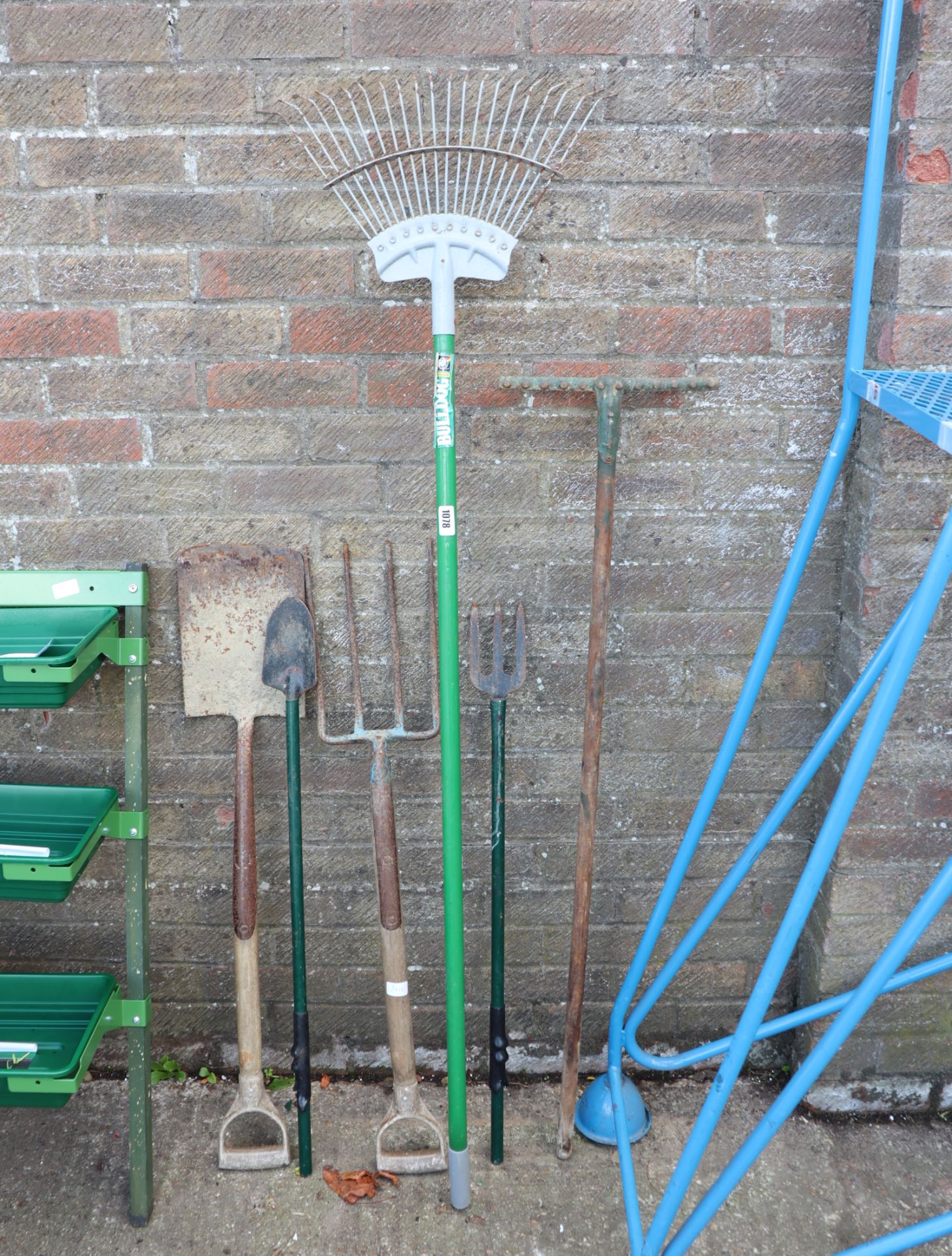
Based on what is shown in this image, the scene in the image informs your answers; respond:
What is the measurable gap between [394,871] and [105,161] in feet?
4.44

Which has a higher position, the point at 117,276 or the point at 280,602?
the point at 117,276

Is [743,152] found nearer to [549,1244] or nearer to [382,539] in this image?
[382,539]

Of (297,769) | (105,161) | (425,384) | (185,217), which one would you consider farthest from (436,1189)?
Answer: (105,161)

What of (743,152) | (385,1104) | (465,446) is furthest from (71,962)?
(743,152)

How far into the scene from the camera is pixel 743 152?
174cm

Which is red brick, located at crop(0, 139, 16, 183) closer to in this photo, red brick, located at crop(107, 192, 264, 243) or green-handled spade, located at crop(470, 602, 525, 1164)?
red brick, located at crop(107, 192, 264, 243)

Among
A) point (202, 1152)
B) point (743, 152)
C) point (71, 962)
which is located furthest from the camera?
point (71, 962)

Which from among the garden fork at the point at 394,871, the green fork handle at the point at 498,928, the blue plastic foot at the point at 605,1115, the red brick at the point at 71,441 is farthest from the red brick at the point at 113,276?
the blue plastic foot at the point at 605,1115

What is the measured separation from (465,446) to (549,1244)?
1.45 meters

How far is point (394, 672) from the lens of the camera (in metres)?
1.91

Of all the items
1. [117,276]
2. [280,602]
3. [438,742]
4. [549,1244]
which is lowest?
[549,1244]

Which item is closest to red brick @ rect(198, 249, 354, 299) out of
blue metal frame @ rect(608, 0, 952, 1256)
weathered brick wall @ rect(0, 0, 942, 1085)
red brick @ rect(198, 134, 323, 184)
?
weathered brick wall @ rect(0, 0, 942, 1085)

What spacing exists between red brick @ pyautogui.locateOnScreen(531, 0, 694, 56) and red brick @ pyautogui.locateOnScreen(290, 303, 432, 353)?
49 cm

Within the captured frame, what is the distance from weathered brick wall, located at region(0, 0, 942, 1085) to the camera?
1.70 metres
